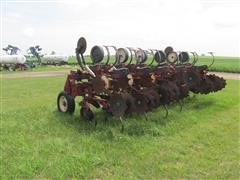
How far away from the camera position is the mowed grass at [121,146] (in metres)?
4.96

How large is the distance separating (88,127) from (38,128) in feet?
3.76

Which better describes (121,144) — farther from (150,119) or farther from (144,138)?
Result: (150,119)

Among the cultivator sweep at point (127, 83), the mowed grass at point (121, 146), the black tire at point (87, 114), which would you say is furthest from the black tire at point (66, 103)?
the black tire at point (87, 114)

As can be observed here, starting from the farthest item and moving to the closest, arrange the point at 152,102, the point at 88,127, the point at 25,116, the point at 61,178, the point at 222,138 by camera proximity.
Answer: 1. the point at 25,116
2. the point at 152,102
3. the point at 88,127
4. the point at 222,138
5. the point at 61,178

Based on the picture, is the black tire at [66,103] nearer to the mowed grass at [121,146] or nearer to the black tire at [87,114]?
the mowed grass at [121,146]

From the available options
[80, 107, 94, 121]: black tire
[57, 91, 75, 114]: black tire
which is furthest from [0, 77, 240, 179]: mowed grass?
[57, 91, 75, 114]: black tire

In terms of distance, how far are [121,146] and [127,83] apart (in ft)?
7.02

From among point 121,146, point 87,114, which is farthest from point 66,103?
point 121,146

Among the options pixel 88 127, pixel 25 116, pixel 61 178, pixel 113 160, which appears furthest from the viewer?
pixel 25 116

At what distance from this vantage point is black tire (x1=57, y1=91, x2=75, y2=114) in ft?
28.4

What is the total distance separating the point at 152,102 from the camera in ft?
25.8

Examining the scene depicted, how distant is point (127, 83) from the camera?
25.6ft

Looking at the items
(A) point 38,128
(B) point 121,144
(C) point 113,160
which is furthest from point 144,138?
(A) point 38,128

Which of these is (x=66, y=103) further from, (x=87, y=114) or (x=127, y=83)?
(x=127, y=83)
